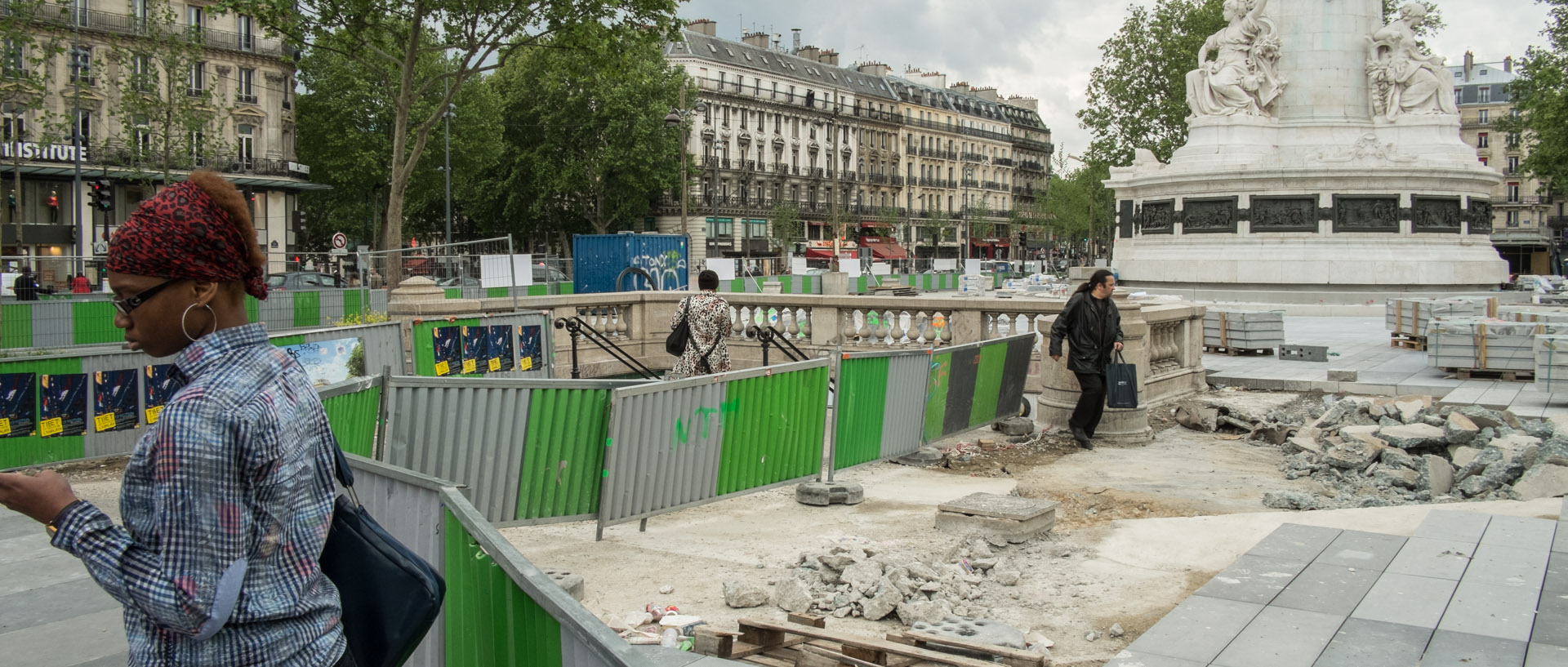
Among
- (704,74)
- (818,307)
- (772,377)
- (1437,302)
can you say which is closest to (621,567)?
(772,377)

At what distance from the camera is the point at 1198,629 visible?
5.41 meters

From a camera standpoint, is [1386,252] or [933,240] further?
[933,240]

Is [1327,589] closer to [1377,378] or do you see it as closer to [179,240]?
[179,240]

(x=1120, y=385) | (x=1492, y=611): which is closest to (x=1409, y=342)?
(x=1120, y=385)

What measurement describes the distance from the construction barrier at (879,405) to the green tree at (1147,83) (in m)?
51.4

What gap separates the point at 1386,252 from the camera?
93.7ft

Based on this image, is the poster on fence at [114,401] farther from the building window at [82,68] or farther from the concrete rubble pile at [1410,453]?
the building window at [82,68]

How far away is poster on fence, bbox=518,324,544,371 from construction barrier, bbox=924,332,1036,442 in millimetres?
5551

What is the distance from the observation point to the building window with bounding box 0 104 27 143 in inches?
1253

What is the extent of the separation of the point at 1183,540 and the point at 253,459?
6131 mm

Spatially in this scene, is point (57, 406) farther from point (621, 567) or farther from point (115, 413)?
point (621, 567)

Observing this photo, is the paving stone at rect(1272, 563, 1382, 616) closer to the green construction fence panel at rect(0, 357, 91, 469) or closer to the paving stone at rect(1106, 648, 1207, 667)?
the paving stone at rect(1106, 648, 1207, 667)

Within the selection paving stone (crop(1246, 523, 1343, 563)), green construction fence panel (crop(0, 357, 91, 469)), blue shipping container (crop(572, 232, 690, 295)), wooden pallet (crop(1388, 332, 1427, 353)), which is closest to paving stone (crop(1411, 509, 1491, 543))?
paving stone (crop(1246, 523, 1343, 563))

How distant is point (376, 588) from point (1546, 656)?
15.1ft
